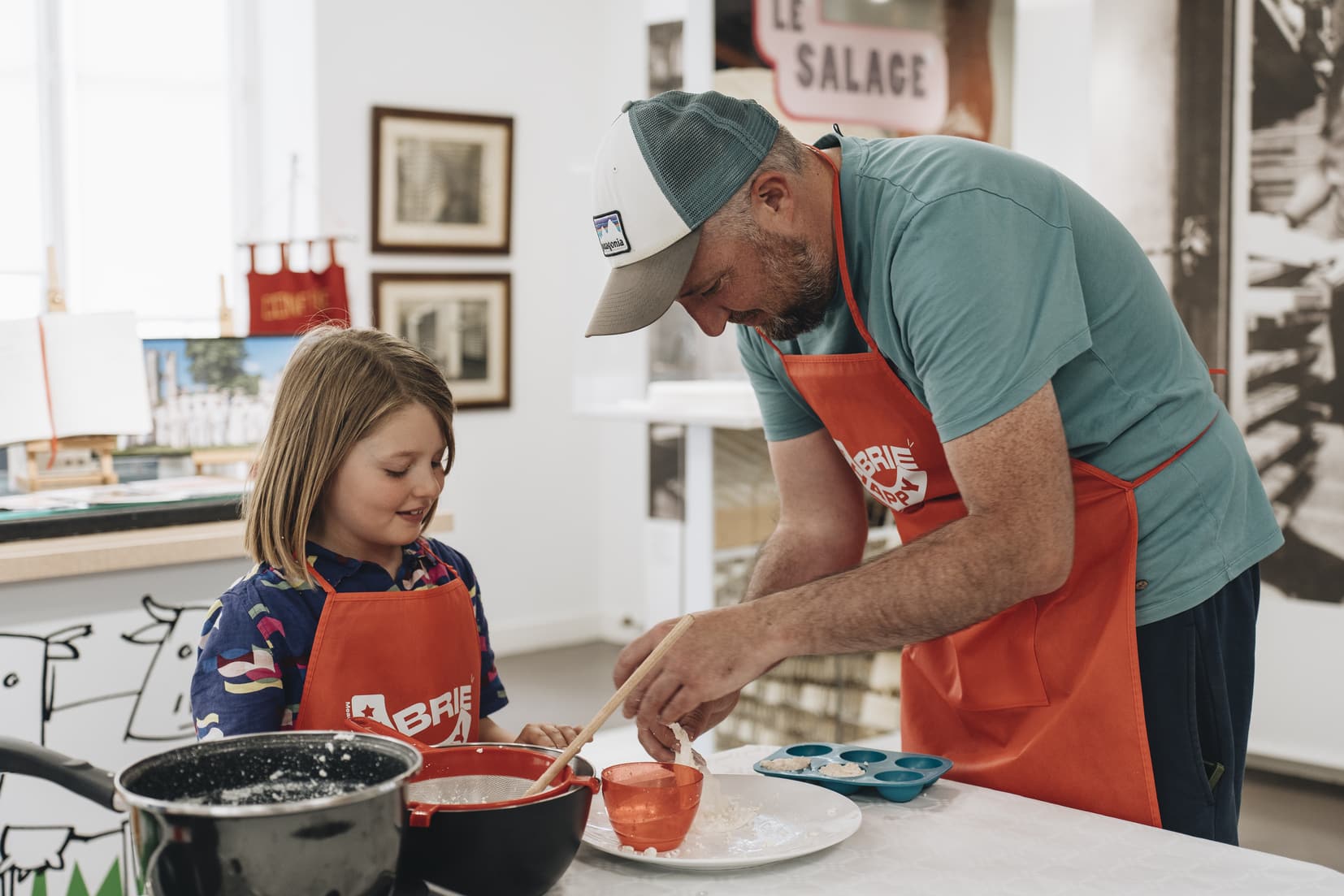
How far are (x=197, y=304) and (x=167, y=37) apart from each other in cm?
108

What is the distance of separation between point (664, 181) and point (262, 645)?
64cm

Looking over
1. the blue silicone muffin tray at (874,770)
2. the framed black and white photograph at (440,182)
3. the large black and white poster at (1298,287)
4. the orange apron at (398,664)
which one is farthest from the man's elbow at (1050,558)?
the framed black and white photograph at (440,182)

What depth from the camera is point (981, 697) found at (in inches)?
60.2

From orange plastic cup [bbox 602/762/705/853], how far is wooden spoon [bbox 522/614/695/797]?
58 millimetres

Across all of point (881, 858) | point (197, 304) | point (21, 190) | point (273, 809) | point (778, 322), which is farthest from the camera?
point (197, 304)

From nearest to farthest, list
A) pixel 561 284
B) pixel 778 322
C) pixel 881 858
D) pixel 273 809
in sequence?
pixel 273 809 → pixel 881 858 → pixel 778 322 → pixel 561 284

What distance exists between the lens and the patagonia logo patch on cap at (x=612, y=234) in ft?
4.69

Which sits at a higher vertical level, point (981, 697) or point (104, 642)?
point (981, 697)

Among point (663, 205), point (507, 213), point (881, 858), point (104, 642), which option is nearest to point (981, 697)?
point (881, 858)

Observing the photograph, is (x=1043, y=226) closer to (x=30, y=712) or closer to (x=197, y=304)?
(x=30, y=712)

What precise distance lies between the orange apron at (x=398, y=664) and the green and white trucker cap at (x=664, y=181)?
40 cm

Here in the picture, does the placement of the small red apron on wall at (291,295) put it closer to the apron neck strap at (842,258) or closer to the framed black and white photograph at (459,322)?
the framed black and white photograph at (459,322)

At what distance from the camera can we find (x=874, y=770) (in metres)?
1.41

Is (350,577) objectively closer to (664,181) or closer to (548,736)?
(548,736)
